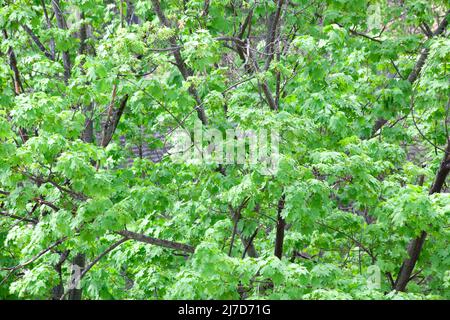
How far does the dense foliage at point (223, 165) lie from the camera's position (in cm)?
660

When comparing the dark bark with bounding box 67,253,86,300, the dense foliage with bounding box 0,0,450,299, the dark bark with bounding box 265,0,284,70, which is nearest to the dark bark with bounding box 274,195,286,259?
the dense foliage with bounding box 0,0,450,299

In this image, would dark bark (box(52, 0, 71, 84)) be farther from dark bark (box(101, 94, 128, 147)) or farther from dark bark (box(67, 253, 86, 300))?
dark bark (box(67, 253, 86, 300))

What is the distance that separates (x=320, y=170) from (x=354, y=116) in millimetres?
1864

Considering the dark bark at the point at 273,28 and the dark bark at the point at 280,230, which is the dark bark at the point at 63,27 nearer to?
the dark bark at the point at 273,28

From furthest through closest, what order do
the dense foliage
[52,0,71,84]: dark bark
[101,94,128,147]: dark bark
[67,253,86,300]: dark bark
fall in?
[52,0,71,84]: dark bark, [101,94,128,147]: dark bark, [67,253,86,300]: dark bark, the dense foliage

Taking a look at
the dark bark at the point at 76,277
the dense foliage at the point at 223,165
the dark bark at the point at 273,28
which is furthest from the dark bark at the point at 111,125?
the dark bark at the point at 273,28

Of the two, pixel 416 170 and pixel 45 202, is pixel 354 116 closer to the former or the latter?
pixel 416 170

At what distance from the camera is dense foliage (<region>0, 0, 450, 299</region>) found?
6.60m

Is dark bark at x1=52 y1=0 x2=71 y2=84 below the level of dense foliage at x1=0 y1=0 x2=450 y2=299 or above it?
above

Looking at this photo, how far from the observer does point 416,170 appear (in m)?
8.13

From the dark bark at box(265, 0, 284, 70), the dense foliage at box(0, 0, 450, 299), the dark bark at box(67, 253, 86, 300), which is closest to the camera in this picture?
the dense foliage at box(0, 0, 450, 299)

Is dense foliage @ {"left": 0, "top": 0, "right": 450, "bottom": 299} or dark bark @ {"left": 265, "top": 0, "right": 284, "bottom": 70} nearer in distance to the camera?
dense foliage @ {"left": 0, "top": 0, "right": 450, "bottom": 299}

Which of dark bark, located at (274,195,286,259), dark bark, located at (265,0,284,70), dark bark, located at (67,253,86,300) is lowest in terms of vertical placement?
dark bark, located at (67,253,86,300)

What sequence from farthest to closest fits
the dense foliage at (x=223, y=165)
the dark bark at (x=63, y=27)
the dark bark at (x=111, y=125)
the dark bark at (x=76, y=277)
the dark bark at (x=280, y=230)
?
1. the dark bark at (x=63, y=27)
2. the dark bark at (x=111, y=125)
3. the dark bark at (x=76, y=277)
4. the dark bark at (x=280, y=230)
5. the dense foliage at (x=223, y=165)
